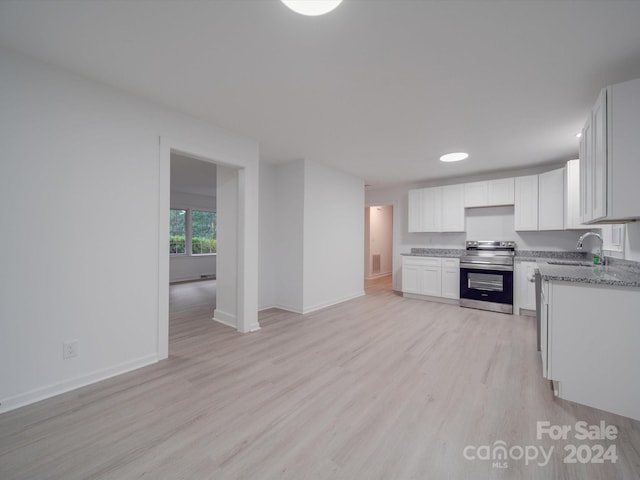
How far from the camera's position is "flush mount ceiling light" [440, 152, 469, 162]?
12.8ft

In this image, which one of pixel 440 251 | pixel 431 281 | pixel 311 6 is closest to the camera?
pixel 311 6

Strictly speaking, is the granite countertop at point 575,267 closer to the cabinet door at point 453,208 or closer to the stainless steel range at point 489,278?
the stainless steel range at point 489,278

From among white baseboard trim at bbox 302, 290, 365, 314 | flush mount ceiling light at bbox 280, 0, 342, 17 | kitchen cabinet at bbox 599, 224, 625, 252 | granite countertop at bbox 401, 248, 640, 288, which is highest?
flush mount ceiling light at bbox 280, 0, 342, 17

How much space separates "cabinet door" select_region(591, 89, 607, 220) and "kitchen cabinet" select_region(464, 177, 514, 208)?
259cm

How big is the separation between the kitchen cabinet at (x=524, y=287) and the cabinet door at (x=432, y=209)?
1495mm

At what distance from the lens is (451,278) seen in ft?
15.7

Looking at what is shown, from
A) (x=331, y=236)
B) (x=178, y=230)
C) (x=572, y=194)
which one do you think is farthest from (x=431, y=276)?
(x=178, y=230)

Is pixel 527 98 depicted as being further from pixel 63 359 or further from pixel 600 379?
pixel 63 359

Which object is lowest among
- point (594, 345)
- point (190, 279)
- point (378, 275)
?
point (190, 279)

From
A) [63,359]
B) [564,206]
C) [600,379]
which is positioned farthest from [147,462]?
[564,206]

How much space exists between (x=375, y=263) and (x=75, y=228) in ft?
22.8

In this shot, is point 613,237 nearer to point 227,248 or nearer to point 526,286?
point 526,286

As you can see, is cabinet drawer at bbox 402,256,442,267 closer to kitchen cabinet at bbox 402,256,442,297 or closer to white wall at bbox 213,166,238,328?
kitchen cabinet at bbox 402,256,442,297

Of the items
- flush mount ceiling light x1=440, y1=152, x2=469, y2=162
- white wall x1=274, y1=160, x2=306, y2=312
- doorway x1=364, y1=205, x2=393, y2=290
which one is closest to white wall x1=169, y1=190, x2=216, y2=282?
white wall x1=274, y1=160, x2=306, y2=312
